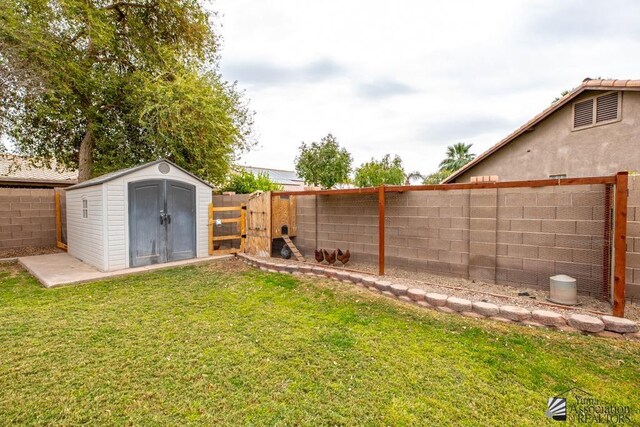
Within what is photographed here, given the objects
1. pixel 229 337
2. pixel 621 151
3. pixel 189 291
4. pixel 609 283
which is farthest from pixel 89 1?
pixel 621 151

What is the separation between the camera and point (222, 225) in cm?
807

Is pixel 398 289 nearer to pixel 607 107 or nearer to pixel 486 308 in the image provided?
pixel 486 308

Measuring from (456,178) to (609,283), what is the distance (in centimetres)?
869

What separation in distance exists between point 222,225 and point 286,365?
601 centimetres

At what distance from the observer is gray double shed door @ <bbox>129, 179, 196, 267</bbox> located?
6102mm

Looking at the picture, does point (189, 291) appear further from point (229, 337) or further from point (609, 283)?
point (609, 283)

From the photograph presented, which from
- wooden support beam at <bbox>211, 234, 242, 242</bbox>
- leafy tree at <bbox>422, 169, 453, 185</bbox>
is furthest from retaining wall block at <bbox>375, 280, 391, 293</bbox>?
leafy tree at <bbox>422, 169, 453, 185</bbox>

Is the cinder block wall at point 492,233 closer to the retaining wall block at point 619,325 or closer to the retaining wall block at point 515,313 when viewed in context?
the retaining wall block at point 619,325

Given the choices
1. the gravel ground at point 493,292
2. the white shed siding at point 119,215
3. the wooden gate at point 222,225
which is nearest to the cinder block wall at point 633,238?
the gravel ground at point 493,292

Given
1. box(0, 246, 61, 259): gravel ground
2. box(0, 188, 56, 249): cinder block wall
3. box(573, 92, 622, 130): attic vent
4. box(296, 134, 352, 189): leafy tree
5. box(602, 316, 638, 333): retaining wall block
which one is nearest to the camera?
box(602, 316, 638, 333): retaining wall block

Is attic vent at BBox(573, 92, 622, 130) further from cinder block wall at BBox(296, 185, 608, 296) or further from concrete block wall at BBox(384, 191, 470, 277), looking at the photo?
concrete block wall at BBox(384, 191, 470, 277)

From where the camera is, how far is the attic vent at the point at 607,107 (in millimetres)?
7305

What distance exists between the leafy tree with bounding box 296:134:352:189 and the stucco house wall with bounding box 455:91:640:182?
956cm

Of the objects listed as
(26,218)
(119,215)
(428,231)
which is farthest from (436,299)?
(26,218)
